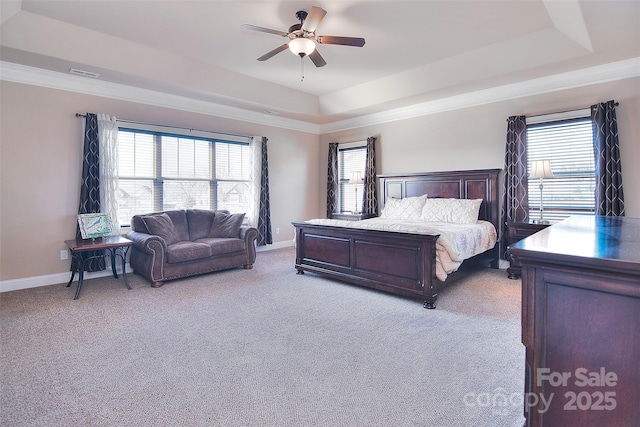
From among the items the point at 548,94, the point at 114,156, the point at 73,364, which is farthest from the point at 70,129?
the point at 548,94

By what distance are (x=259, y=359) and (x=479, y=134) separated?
4740 millimetres

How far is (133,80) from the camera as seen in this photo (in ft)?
14.4

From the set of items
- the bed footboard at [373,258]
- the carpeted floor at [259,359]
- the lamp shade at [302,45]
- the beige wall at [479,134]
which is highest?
the lamp shade at [302,45]

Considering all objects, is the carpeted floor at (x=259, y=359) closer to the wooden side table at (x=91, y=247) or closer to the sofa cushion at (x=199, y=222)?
the wooden side table at (x=91, y=247)

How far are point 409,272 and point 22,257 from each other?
4.71 meters

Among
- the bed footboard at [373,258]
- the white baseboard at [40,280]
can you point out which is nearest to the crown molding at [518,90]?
the bed footboard at [373,258]

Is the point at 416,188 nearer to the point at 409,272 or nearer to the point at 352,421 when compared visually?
the point at 409,272

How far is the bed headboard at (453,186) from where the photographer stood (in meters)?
4.95

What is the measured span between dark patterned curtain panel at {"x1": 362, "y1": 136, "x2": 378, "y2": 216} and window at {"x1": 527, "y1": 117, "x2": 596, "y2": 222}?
262 cm

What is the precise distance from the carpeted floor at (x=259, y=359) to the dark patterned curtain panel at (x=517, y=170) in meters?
1.42

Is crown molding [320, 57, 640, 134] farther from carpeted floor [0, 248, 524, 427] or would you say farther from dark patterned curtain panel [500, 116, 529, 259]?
carpeted floor [0, 248, 524, 427]

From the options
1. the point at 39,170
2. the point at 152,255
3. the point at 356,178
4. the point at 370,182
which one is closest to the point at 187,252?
the point at 152,255

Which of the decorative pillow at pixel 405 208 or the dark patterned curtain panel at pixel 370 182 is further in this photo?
the dark patterned curtain panel at pixel 370 182

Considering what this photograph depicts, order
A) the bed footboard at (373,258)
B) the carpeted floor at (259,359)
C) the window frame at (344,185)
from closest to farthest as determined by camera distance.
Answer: the carpeted floor at (259,359) → the bed footboard at (373,258) → the window frame at (344,185)
